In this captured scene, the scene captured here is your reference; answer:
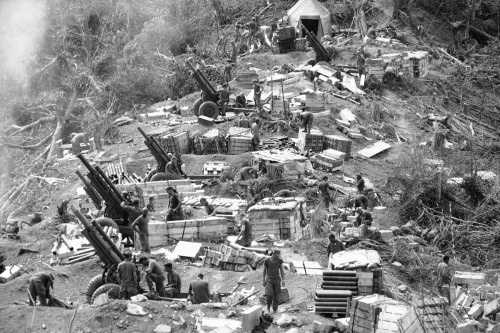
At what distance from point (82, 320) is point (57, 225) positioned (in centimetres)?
766

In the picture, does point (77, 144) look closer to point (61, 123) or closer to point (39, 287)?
point (61, 123)

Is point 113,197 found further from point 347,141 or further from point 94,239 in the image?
point 347,141

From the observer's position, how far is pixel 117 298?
15.5 meters

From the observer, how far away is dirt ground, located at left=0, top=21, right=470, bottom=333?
46.7 ft

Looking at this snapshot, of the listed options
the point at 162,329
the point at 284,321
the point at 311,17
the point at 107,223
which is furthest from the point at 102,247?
the point at 311,17

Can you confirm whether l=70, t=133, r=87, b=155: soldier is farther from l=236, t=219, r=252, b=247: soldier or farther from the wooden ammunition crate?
l=236, t=219, r=252, b=247: soldier

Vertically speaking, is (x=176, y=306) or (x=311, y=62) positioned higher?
(x=176, y=306)

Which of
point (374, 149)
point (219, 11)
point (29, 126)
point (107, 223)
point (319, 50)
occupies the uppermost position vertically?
point (107, 223)

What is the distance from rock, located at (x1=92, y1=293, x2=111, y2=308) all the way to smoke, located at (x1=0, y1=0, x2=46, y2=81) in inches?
931

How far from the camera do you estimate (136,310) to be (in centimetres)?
1422

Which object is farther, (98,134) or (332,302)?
(98,134)

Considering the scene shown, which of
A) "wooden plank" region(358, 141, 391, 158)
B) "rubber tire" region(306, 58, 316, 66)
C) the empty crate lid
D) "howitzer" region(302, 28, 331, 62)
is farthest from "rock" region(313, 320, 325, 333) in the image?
"howitzer" region(302, 28, 331, 62)

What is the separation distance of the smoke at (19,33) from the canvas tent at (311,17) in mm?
10522

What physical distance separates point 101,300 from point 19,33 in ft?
88.7
